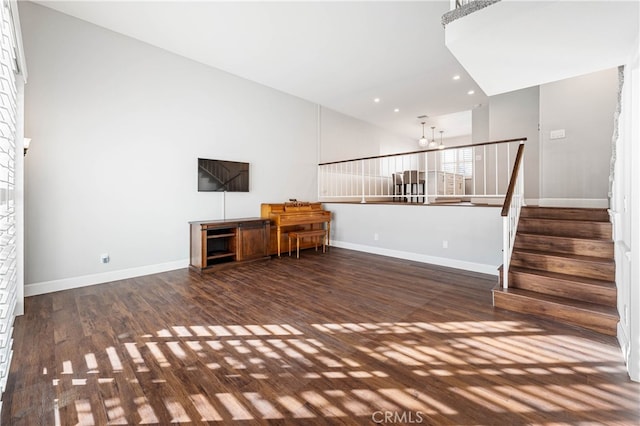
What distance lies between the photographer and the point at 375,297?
308cm

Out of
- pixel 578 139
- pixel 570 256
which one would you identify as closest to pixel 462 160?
pixel 578 139

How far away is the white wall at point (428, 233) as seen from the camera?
402 centimetres

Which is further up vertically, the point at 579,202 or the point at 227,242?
the point at 579,202

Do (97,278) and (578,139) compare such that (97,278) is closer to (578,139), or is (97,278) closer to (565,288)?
(565,288)

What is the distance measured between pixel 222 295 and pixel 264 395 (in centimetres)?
183

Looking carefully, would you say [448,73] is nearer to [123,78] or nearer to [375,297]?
[375,297]

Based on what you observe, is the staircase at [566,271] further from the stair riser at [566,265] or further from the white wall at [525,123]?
the white wall at [525,123]

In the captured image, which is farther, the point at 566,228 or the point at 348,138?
the point at 348,138

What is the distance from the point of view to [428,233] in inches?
183

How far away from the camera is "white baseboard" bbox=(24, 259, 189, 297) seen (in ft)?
10.5

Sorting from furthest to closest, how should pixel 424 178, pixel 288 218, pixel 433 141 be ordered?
pixel 433 141, pixel 424 178, pixel 288 218

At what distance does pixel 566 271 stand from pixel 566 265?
2.5 inches

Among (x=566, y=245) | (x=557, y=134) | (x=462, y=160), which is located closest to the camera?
(x=566, y=245)

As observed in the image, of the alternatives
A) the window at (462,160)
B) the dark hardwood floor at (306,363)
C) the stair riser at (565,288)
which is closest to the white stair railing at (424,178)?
the window at (462,160)
